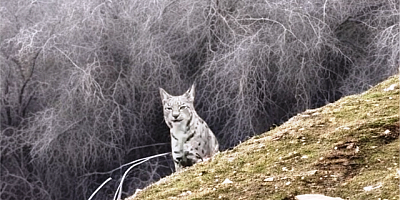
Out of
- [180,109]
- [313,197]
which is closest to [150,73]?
[180,109]

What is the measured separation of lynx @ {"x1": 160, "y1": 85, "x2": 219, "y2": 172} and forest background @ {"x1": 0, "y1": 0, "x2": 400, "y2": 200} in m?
0.44

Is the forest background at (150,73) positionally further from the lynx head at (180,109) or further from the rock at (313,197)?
the rock at (313,197)

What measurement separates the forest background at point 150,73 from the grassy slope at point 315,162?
4.88 ft

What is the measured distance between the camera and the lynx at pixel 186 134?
286 cm

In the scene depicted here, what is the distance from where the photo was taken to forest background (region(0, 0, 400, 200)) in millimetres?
3350

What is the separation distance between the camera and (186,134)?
2.89 meters

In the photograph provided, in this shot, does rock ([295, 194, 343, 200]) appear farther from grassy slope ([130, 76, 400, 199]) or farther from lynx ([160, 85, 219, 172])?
lynx ([160, 85, 219, 172])

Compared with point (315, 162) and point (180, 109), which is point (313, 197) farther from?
point (180, 109)

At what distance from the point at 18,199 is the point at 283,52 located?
159 centimetres

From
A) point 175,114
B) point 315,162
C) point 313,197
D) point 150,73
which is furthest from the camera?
point 150,73

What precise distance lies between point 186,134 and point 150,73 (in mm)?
702

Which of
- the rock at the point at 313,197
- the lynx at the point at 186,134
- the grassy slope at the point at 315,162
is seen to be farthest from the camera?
the lynx at the point at 186,134

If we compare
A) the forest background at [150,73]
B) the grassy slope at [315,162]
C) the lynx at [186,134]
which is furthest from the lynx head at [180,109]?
the grassy slope at [315,162]

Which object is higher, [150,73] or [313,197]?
[150,73]
